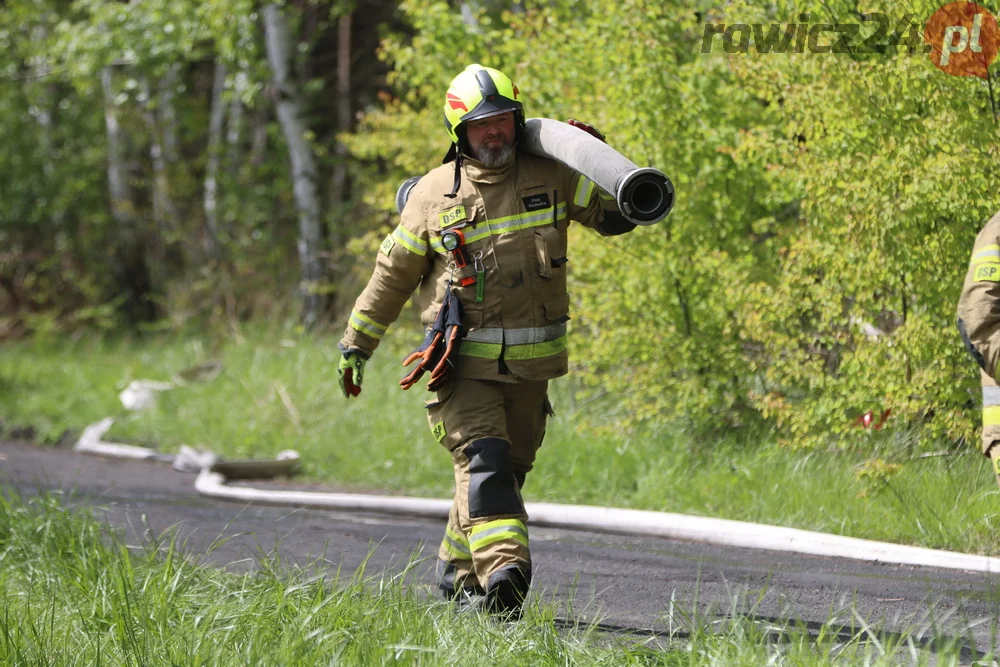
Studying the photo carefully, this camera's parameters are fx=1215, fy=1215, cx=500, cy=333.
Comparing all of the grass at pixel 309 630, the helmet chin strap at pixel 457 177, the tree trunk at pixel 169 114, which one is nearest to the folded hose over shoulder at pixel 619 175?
the helmet chin strap at pixel 457 177

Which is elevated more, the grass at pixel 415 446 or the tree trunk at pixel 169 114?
the tree trunk at pixel 169 114

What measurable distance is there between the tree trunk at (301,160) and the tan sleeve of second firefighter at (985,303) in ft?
32.8

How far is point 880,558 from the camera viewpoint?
5.39m

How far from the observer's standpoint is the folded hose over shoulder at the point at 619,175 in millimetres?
4234

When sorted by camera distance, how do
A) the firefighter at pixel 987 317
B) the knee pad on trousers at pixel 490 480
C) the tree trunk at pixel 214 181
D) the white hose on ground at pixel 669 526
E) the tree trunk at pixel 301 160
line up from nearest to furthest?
the firefighter at pixel 987 317, the knee pad on trousers at pixel 490 480, the white hose on ground at pixel 669 526, the tree trunk at pixel 301 160, the tree trunk at pixel 214 181

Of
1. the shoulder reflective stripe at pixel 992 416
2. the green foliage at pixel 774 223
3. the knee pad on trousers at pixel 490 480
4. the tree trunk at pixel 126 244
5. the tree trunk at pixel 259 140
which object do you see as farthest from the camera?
the tree trunk at pixel 259 140

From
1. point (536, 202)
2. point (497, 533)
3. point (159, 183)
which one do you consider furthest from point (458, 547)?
point (159, 183)

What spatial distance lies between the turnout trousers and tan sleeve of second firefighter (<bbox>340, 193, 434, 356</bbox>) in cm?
41

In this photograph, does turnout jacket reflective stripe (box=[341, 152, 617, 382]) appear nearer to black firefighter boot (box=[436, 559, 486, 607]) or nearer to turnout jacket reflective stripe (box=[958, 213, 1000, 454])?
black firefighter boot (box=[436, 559, 486, 607])

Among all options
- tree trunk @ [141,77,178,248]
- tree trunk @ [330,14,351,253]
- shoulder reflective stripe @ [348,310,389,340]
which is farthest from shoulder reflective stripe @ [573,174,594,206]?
tree trunk @ [141,77,178,248]

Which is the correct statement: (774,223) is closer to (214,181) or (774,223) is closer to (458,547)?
(458,547)

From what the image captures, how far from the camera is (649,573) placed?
5.47 metres

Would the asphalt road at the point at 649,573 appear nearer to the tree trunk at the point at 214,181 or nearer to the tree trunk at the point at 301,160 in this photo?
the tree trunk at the point at 301,160

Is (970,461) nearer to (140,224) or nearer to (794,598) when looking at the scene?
(794,598)
